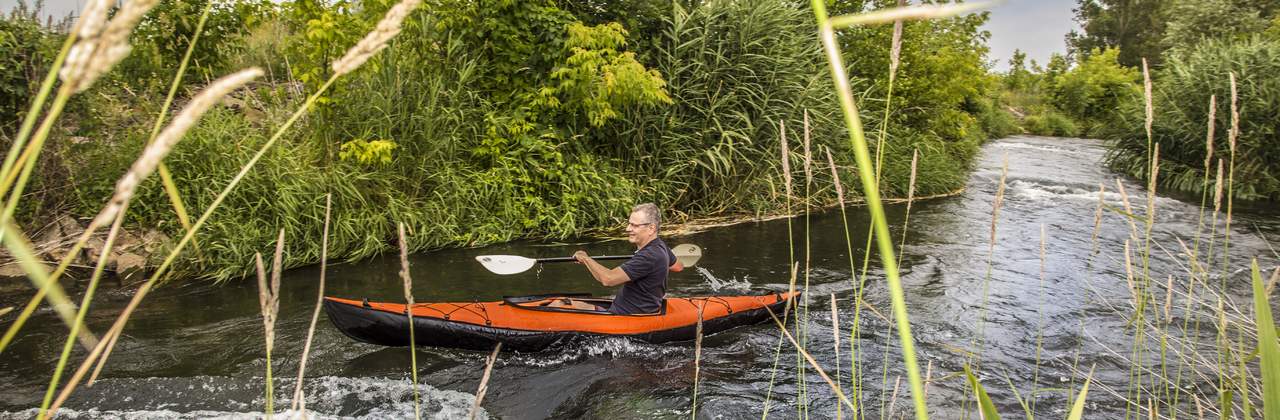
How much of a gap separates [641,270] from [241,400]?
2.50 metres

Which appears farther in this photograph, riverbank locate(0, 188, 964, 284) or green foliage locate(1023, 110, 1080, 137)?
green foliage locate(1023, 110, 1080, 137)

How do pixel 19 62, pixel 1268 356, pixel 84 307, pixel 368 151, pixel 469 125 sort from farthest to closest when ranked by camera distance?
pixel 469 125, pixel 368 151, pixel 19 62, pixel 1268 356, pixel 84 307

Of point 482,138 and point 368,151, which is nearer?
point 368,151

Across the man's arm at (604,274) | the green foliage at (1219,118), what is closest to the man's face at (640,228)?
the man's arm at (604,274)

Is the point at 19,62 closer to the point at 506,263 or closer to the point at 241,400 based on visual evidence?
the point at 241,400

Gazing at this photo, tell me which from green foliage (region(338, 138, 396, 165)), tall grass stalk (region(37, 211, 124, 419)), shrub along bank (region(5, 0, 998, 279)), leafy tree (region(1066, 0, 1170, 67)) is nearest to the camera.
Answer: tall grass stalk (region(37, 211, 124, 419))

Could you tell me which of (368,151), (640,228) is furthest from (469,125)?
(640,228)

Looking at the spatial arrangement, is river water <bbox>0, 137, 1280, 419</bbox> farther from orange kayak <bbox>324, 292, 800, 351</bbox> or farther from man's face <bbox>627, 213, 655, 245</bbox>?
man's face <bbox>627, 213, 655, 245</bbox>

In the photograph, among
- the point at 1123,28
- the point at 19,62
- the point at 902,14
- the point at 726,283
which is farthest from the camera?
the point at 1123,28

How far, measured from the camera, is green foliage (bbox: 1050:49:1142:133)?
23.4 metres

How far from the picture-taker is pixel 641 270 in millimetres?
5133

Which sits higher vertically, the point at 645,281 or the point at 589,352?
the point at 645,281

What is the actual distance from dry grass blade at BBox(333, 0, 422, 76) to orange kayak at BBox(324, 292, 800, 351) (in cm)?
402

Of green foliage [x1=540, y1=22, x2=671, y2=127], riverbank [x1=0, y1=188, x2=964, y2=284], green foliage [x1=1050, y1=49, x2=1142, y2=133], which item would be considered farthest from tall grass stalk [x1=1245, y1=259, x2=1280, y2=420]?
green foliage [x1=1050, y1=49, x2=1142, y2=133]
